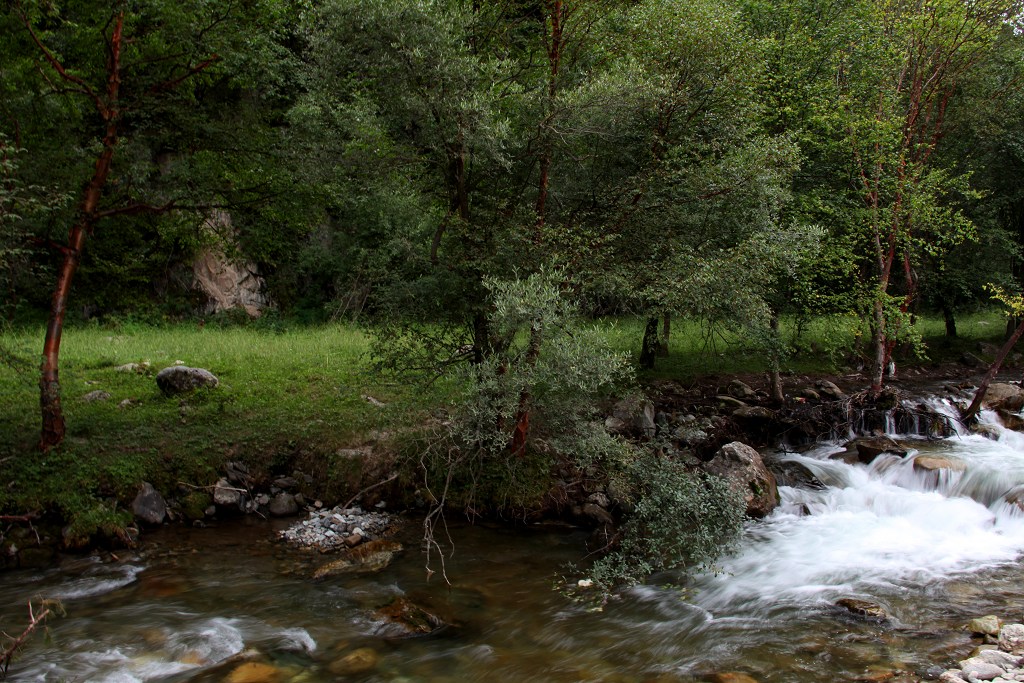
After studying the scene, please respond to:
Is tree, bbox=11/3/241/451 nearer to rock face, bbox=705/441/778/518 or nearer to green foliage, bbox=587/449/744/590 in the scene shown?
green foliage, bbox=587/449/744/590

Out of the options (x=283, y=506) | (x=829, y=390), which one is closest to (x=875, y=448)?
(x=829, y=390)

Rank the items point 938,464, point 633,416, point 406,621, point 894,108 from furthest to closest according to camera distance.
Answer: point 894,108, point 633,416, point 938,464, point 406,621

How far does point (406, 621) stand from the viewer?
8508mm

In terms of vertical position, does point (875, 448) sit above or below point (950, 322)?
below

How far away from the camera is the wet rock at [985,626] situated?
7777 mm

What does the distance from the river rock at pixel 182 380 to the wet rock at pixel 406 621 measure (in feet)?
25.0

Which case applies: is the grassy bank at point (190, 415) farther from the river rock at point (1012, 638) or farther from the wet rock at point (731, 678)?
the river rock at point (1012, 638)

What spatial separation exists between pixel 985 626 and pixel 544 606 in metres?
4.95

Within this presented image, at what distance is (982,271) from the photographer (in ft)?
73.6

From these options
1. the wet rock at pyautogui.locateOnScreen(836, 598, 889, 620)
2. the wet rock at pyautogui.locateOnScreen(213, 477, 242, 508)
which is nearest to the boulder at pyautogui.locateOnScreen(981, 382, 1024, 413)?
the wet rock at pyautogui.locateOnScreen(836, 598, 889, 620)

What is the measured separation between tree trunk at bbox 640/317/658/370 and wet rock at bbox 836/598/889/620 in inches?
379

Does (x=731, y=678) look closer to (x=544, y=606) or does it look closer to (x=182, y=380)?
(x=544, y=606)

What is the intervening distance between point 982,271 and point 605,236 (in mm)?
16908

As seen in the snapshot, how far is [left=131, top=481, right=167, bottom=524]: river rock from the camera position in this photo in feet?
36.7
